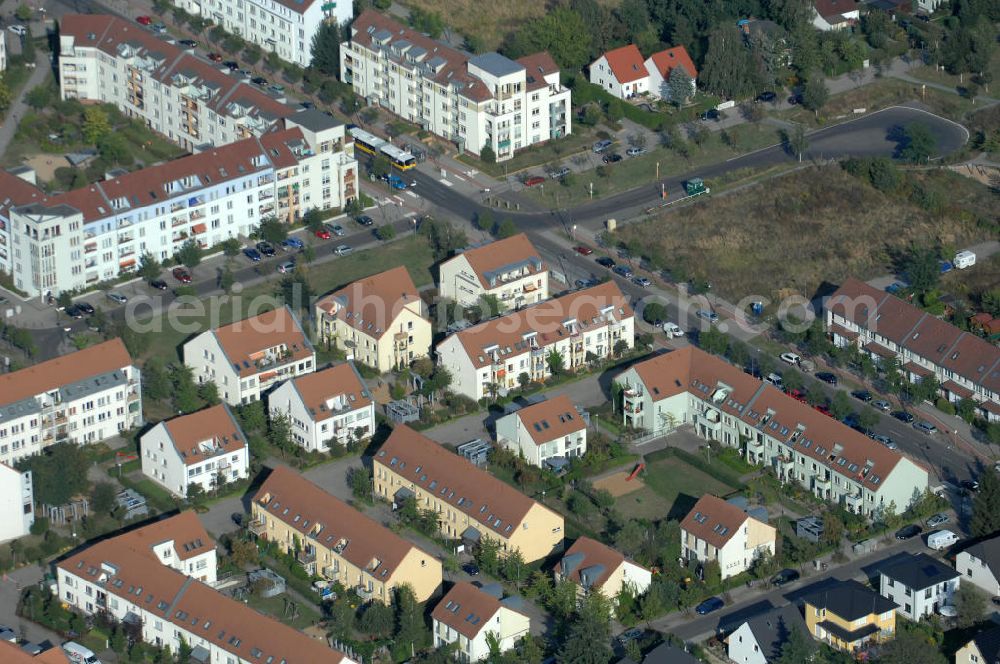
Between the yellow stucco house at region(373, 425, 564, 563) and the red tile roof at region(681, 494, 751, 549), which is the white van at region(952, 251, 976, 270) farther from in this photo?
the yellow stucco house at region(373, 425, 564, 563)

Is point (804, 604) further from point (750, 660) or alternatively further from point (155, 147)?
point (155, 147)

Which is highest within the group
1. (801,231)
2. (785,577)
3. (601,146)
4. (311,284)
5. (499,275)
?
(499,275)

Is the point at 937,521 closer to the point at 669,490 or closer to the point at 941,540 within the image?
the point at 941,540

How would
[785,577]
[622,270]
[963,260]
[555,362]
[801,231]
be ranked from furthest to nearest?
[801,231]
[963,260]
[622,270]
[555,362]
[785,577]

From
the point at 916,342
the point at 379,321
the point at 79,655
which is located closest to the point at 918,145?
the point at 916,342

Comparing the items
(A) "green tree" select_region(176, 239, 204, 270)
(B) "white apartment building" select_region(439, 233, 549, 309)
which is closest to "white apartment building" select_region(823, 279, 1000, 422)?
(B) "white apartment building" select_region(439, 233, 549, 309)

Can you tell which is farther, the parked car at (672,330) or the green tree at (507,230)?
the green tree at (507,230)

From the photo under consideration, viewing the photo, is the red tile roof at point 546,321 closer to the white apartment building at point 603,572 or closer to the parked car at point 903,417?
the parked car at point 903,417

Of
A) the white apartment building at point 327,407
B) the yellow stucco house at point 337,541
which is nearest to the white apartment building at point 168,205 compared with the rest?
the white apartment building at point 327,407
